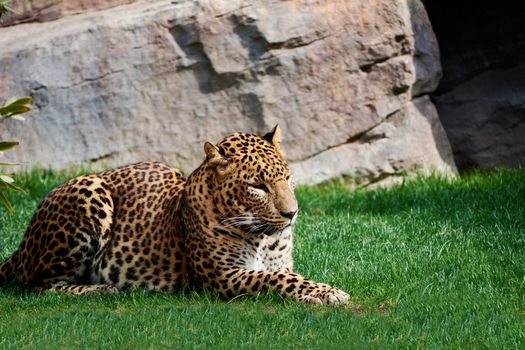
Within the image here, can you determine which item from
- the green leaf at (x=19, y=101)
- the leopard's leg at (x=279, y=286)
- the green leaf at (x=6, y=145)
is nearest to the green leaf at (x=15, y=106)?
the green leaf at (x=19, y=101)

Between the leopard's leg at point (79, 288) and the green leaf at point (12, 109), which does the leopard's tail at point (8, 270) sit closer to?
the leopard's leg at point (79, 288)

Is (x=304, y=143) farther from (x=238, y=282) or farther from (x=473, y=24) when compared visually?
(x=238, y=282)

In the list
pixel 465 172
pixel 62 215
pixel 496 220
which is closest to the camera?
pixel 62 215

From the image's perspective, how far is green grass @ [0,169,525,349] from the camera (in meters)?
7.30

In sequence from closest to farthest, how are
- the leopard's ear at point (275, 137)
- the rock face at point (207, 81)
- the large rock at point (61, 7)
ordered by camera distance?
1. the leopard's ear at point (275, 137)
2. the rock face at point (207, 81)
3. the large rock at point (61, 7)

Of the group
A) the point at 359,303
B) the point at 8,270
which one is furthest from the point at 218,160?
the point at 8,270

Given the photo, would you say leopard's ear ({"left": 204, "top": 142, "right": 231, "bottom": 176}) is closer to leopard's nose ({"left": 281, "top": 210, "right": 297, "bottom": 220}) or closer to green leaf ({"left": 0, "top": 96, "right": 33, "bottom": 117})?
leopard's nose ({"left": 281, "top": 210, "right": 297, "bottom": 220})

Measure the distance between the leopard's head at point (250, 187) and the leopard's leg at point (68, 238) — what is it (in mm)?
1032

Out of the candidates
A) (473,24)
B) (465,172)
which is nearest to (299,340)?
(465,172)

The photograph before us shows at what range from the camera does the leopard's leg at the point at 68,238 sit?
29.2 feet

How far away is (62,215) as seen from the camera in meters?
8.94

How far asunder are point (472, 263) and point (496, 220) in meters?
1.89

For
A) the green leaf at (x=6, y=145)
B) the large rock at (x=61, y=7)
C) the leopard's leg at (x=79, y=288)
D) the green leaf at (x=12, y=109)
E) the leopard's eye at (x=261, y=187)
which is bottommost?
the leopard's leg at (x=79, y=288)

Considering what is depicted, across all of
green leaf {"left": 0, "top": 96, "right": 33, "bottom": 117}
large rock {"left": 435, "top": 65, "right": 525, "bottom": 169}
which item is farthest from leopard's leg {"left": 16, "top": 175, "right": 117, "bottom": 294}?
A: large rock {"left": 435, "top": 65, "right": 525, "bottom": 169}
